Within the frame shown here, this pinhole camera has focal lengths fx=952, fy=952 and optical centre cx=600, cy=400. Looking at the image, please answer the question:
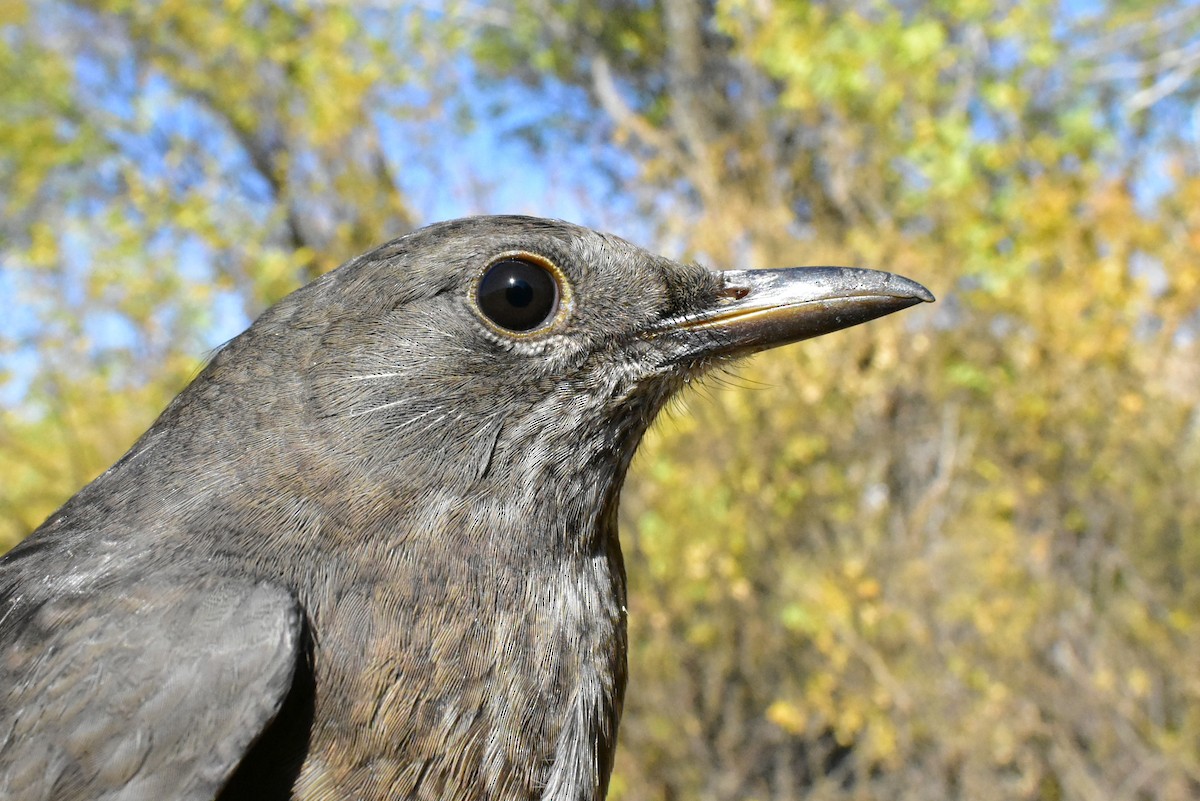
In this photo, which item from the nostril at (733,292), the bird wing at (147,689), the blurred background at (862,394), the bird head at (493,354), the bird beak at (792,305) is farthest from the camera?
the blurred background at (862,394)

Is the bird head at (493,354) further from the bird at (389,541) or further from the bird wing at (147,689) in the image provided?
the bird wing at (147,689)

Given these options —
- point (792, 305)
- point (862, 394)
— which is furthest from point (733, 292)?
point (862, 394)

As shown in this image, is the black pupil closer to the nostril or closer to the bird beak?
the bird beak

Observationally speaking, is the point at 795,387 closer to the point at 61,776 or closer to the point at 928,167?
the point at 928,167

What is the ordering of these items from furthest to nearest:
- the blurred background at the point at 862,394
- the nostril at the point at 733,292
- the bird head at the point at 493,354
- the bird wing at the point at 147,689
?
the blurred background at the point at 862,394
the nostril at the point at 733,292
the bird head at the point at 493,354
the bird wing at the point at 147,689

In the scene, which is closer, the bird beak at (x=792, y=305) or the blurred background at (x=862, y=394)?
the bird beak at (x=792, y=305)

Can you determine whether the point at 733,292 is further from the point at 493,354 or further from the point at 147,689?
the point at 147,689

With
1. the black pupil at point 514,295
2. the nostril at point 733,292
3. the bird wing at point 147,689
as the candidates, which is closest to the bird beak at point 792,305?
the nostril at point 733,292
